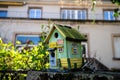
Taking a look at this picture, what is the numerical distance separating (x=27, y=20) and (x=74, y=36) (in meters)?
11.2

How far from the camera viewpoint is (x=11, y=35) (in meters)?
14.6

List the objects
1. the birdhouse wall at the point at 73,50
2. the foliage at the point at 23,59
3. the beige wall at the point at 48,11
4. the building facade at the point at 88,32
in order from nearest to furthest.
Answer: the birdhouse wall at the point at 73,50 → the foliage at the point at 23,59 → the building facade at the point at 88,32 → the beige wall at the point at 48,11

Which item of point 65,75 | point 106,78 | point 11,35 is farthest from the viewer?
point 11,35

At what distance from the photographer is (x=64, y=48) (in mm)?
3715

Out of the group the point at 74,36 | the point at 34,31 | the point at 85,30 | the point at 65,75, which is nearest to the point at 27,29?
the point at 34,31

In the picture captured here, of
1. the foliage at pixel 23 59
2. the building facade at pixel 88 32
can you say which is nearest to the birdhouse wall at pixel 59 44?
the foliage at pixel 23 59

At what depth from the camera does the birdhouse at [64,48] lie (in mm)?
3541

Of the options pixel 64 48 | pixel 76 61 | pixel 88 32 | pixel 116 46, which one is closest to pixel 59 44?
pixel 64 48

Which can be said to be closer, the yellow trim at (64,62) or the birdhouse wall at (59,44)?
the yellow trim at (64,62)

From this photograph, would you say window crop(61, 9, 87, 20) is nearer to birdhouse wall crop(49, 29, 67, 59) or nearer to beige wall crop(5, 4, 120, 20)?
beige wall crop(5, 4, 120, 20)

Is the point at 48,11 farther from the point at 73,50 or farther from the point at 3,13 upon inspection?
the point at 73,50

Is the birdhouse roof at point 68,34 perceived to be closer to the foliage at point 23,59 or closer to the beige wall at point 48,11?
the foliage at point 23,59

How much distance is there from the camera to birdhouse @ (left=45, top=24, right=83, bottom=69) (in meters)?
3.54

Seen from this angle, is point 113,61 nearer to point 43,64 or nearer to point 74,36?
point 43,64
